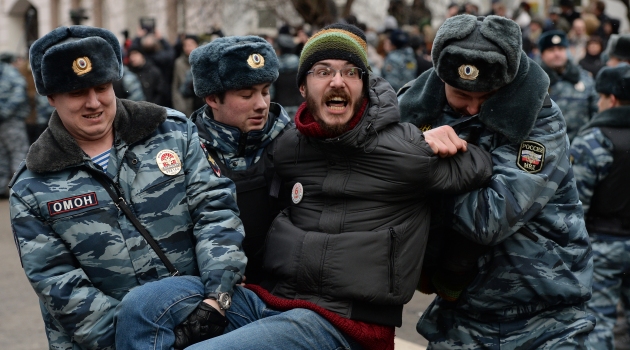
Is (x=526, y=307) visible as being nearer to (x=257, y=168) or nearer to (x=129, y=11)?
(x=257, y=168)

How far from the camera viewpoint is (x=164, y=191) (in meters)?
3.26

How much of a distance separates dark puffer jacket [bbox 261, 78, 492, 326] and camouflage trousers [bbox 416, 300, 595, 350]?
52 cm

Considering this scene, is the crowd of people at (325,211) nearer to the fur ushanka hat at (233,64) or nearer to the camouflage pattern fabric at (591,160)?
the fur ushanka hat at (233,64)

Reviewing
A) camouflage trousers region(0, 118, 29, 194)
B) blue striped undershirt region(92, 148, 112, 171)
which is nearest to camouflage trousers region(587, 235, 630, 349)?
blue striped undershirt region(92, 148, 112, 171)

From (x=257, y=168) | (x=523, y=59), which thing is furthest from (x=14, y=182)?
(x=523, y=59)

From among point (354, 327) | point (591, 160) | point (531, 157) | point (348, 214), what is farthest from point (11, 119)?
point (531, 157)

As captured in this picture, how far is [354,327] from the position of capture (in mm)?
Answer: 3002

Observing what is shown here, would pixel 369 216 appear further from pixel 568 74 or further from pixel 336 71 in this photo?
pixel 568 74

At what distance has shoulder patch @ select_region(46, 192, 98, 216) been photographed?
3.09 meters

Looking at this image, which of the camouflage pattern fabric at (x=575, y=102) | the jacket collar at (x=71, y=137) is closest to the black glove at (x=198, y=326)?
the jacket collar at (x=71, y=137)

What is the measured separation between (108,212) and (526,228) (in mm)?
1699

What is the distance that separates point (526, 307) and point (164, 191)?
159cm

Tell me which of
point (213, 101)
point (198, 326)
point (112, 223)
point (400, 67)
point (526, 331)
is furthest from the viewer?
point (400, 67)

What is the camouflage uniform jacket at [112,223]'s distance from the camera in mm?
3072
